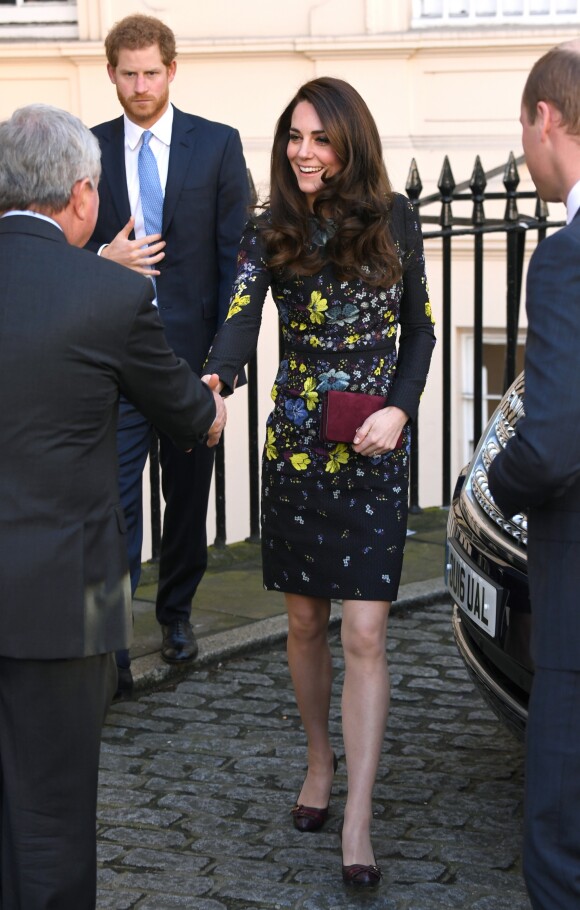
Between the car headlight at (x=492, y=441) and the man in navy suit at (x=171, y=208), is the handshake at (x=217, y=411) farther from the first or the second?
the man in navy suit at (x=171, y=208)

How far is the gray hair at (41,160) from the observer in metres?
2.76

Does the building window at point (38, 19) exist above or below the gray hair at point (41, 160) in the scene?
above

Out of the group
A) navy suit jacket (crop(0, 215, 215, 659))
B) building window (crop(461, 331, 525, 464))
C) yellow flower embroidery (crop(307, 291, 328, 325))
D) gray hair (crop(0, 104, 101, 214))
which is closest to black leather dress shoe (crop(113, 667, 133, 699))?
yellow flower embroidery (crop(307, 291, 328, 325))

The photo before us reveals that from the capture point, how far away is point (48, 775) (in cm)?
290

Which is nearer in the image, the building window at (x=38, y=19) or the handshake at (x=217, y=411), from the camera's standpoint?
the handshake at (x=217, y=411)

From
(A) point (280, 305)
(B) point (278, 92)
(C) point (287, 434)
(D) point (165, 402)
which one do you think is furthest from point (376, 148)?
(B) point (278, 92)

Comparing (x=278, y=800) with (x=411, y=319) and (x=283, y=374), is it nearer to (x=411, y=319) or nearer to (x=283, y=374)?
(x=283, y=374)

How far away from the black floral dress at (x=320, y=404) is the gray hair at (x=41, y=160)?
1.00m

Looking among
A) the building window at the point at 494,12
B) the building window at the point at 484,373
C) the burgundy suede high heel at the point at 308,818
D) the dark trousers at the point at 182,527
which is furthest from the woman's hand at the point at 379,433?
the building window at the point at 494,12

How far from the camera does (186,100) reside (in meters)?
11.4

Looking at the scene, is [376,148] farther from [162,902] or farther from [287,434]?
[162,902]

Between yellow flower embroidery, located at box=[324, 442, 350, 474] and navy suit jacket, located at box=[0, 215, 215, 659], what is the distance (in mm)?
881

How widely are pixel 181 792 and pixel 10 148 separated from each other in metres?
2.02

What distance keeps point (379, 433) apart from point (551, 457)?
3.72 ft
